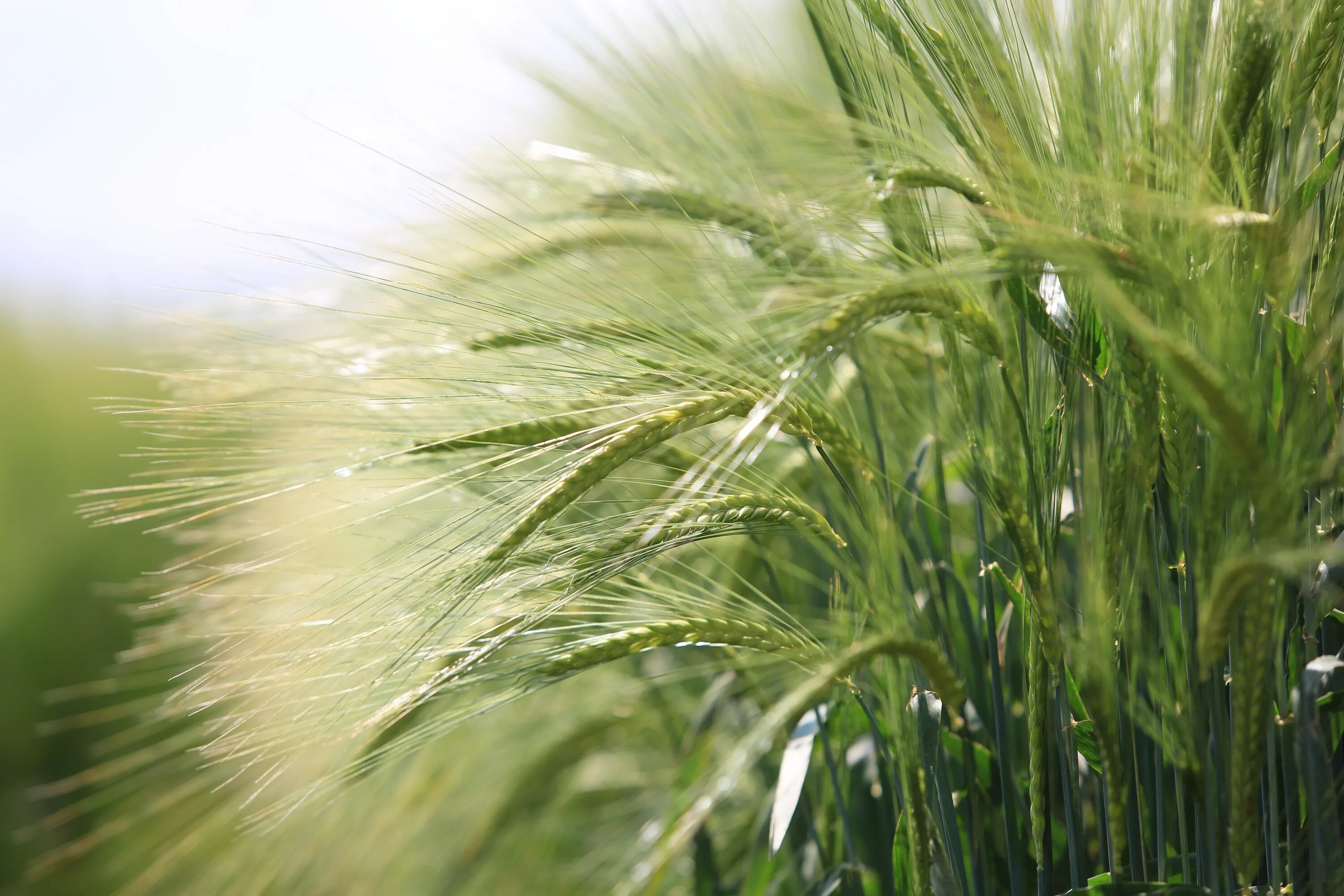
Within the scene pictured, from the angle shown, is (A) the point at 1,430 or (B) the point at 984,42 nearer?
(B) the point at 984,42

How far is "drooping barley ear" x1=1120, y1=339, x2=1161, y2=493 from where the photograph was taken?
376 millimetres

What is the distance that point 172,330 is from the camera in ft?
2.49

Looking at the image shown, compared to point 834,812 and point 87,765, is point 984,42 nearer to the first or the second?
point 834,812

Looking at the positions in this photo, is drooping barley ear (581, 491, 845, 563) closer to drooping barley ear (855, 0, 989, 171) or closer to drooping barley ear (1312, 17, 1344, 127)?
drooping barley ear (855, 0, 989, 171)

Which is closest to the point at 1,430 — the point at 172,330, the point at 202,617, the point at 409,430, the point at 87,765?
the point at 87,765

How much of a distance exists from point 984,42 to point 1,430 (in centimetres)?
283

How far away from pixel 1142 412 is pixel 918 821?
224mm

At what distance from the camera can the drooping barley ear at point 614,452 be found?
40 cm

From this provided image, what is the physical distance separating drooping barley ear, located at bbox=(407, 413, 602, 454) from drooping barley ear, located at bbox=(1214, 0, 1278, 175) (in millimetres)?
366

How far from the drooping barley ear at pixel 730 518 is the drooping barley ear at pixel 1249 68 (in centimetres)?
27

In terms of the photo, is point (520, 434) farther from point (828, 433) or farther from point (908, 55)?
point (908, 55)

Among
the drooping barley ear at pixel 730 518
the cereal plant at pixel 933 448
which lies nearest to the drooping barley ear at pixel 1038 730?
the cereal plant at pixel 933 448

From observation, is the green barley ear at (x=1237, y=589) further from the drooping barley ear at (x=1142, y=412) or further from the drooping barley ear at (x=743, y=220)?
the drooping barley ear at (x=743, y=220)

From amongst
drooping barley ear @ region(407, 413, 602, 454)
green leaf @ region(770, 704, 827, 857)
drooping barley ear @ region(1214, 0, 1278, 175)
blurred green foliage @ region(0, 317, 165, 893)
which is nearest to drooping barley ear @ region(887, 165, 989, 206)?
drooping barley ear @ region(1214, 0, 1278, 175)
